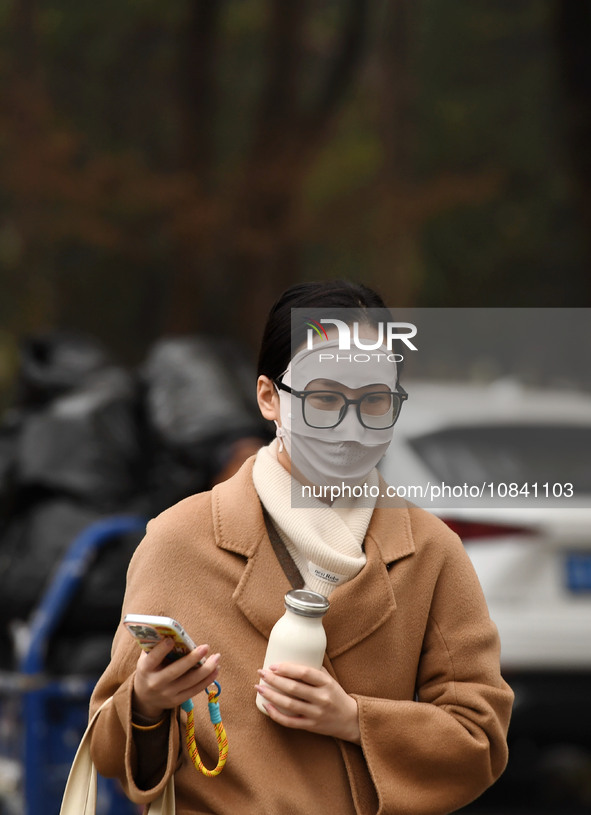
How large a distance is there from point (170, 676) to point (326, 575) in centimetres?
29

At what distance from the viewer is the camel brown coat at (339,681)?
1929 millimetres

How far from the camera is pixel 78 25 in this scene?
1181 cm

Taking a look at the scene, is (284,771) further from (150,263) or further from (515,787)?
(150,263)

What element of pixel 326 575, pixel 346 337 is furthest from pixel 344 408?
pixel 326 575

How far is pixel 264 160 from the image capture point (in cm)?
1047

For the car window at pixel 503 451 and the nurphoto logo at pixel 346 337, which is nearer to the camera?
the nurphoto logo at pixel 346 337

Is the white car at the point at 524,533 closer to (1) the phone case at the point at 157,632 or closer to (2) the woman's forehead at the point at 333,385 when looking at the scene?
(2) the woman's forehead at the point at 333,385

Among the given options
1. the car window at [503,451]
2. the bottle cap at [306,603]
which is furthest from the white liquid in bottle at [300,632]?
the car window at [503,451]

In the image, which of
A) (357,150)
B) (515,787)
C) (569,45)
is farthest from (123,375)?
(357,150)

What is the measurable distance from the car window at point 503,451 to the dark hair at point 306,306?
177 cm

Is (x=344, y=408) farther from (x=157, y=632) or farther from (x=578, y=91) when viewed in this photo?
(x=578, y=91)

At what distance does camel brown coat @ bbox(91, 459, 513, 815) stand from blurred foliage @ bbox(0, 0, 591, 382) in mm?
7813

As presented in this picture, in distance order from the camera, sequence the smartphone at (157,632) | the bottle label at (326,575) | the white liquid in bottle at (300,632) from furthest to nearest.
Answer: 1. the bottle label at (326,575)
2. the white liquid in bottle at (300,632)
3. the smartphone at (157,632)

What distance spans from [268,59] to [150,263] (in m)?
2.02
